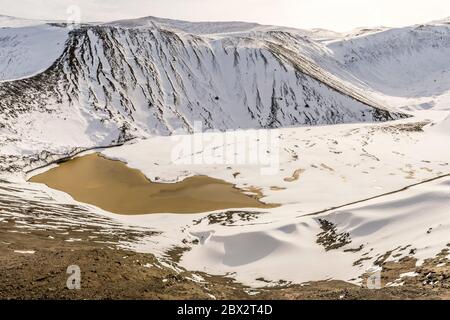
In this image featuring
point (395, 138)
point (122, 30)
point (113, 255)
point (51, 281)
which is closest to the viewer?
point (51, 281)

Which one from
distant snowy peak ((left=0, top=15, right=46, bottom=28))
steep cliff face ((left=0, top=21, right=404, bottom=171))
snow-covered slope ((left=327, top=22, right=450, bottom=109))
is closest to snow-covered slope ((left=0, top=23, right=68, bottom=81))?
steep cliff face ((left=0, top=21, right=404, bottom=171))

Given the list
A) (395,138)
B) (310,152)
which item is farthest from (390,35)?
(310,152)

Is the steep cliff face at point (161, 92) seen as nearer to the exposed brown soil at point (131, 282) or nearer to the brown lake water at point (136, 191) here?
the brown lake water at point (136, 191)

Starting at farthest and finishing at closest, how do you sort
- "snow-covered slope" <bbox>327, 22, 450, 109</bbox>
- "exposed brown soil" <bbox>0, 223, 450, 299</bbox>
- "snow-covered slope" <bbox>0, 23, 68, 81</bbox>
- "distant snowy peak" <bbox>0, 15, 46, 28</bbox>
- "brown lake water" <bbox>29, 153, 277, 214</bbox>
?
1. "snow-covered slope" <bbox>327, 22, 450, 109</bbox>
2. "distant snowy peak" <bbox>0, 15, 46, 28</bbox>
3. "snow-covered slope" <bbox>0, 23, 68, 81</bbox>
4. "brown lake water" <bbox>29, 153, 277, 214</bbox>
5. "exposed brown soil" <bbox>0, 223, 450, 299</bbox>

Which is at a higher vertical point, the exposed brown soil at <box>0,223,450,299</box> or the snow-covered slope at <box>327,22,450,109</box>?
the snow-covered slope at <box>327,22,450,109</box>

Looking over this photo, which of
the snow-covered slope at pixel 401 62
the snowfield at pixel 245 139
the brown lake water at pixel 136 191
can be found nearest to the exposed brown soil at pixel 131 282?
A: the snowfield at pixel 245 139

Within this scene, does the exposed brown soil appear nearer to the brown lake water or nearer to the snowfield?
the snowfield
